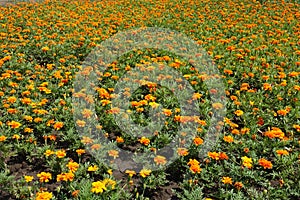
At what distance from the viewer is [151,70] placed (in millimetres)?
5539

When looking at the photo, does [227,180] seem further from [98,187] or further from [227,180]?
[98,187]

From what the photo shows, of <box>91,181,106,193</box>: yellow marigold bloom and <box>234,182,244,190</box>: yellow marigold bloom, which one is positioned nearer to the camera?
<box>91,181,106,193</box>: yellow marigold bloom

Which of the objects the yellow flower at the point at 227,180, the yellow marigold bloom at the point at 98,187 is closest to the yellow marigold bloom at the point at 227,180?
the yellow flower at the point at 227,180

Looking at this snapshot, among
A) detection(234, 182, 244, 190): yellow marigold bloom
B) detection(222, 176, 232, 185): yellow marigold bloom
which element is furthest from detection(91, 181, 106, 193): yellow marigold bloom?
detection(234, 182, 244, 190): yellow marigold bloom

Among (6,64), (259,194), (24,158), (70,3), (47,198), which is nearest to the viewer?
(47,198)

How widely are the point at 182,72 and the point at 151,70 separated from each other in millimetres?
565

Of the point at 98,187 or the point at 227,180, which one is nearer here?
the point at 98,187

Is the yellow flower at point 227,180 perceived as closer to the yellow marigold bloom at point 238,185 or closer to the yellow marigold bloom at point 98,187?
the yellow marigold bloom at point 238,185

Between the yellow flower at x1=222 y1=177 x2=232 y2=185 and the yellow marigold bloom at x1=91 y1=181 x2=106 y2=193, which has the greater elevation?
the yellow flower at x1=222 y1=177 x2=232 y2=185

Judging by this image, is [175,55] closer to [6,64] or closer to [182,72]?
[182,72]

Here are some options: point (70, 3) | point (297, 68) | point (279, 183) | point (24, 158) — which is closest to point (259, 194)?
point (279, 183)

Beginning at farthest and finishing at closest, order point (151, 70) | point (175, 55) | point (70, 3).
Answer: point (70, 3), point (175, 55), point (151, 70)

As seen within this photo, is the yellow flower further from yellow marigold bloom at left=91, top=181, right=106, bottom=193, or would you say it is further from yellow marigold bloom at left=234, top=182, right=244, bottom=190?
yellow marigold bloom at left=91, top=181, right=106, bottom=193

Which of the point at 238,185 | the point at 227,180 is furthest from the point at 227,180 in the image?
the point at 238,185
